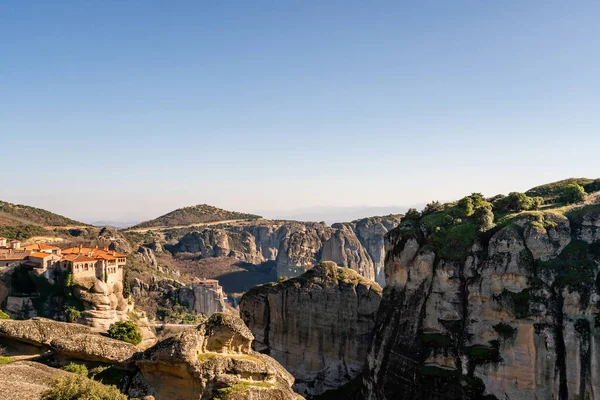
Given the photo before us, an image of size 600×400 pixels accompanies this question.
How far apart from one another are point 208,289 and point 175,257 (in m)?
59.3

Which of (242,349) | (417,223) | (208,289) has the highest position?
(417,223)

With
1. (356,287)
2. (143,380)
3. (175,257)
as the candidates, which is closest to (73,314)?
(356,287)

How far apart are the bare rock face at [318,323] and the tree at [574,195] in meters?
18.0

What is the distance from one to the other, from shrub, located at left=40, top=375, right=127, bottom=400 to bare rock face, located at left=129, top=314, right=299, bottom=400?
2308 millimetres

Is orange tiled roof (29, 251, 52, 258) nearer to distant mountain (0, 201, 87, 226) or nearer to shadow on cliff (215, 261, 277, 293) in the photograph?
distant mountain (0, 201, 87, 226)

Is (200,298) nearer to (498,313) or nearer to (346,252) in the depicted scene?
(346,252)

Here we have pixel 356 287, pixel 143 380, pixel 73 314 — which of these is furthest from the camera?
pixel 73 314

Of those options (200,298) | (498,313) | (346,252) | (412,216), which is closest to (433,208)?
(412,216)

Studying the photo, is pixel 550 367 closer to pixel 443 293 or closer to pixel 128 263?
pixel 443 293

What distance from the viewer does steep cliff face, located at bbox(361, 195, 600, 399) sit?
30.2 meters

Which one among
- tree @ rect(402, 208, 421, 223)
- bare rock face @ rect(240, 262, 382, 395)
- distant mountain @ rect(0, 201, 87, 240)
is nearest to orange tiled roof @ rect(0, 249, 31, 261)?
distant mountain @ rect(0, 201, 87, 240)

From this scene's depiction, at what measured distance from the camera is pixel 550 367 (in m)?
30.2

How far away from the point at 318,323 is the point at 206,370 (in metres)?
31.7

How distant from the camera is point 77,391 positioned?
49.5 ft
